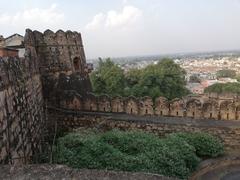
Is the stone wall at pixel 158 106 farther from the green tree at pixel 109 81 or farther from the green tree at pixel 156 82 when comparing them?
the green tree at pixel 109 81

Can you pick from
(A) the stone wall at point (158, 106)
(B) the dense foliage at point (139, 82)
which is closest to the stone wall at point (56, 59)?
(A) the stone wall at point (158, 106)

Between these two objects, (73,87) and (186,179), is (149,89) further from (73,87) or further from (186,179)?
(186,179)

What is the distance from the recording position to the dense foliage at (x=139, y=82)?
79.7 feet

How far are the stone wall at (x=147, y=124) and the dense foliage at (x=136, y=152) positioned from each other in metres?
0.64

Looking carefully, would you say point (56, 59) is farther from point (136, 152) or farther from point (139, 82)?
point (139, 82)

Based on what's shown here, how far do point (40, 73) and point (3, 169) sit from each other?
7.64m

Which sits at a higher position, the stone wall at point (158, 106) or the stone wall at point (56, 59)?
the stone wall at point (56, 59)

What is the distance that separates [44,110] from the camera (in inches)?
405

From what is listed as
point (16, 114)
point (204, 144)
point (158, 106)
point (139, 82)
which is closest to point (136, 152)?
point (204, 144)

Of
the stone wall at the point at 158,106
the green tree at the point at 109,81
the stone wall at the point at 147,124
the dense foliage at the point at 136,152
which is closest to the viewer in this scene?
the dense foliage at the point at 136,152

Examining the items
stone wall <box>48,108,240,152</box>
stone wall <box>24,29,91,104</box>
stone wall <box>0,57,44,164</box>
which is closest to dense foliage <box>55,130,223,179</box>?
stone wall <box>48,108,240,152</box>

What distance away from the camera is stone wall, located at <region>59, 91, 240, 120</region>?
949 cm

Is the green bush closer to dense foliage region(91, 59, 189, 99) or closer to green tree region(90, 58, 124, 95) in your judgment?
dense foliage region(91, 59, 189, 99)

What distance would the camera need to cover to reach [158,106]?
32.8ft
